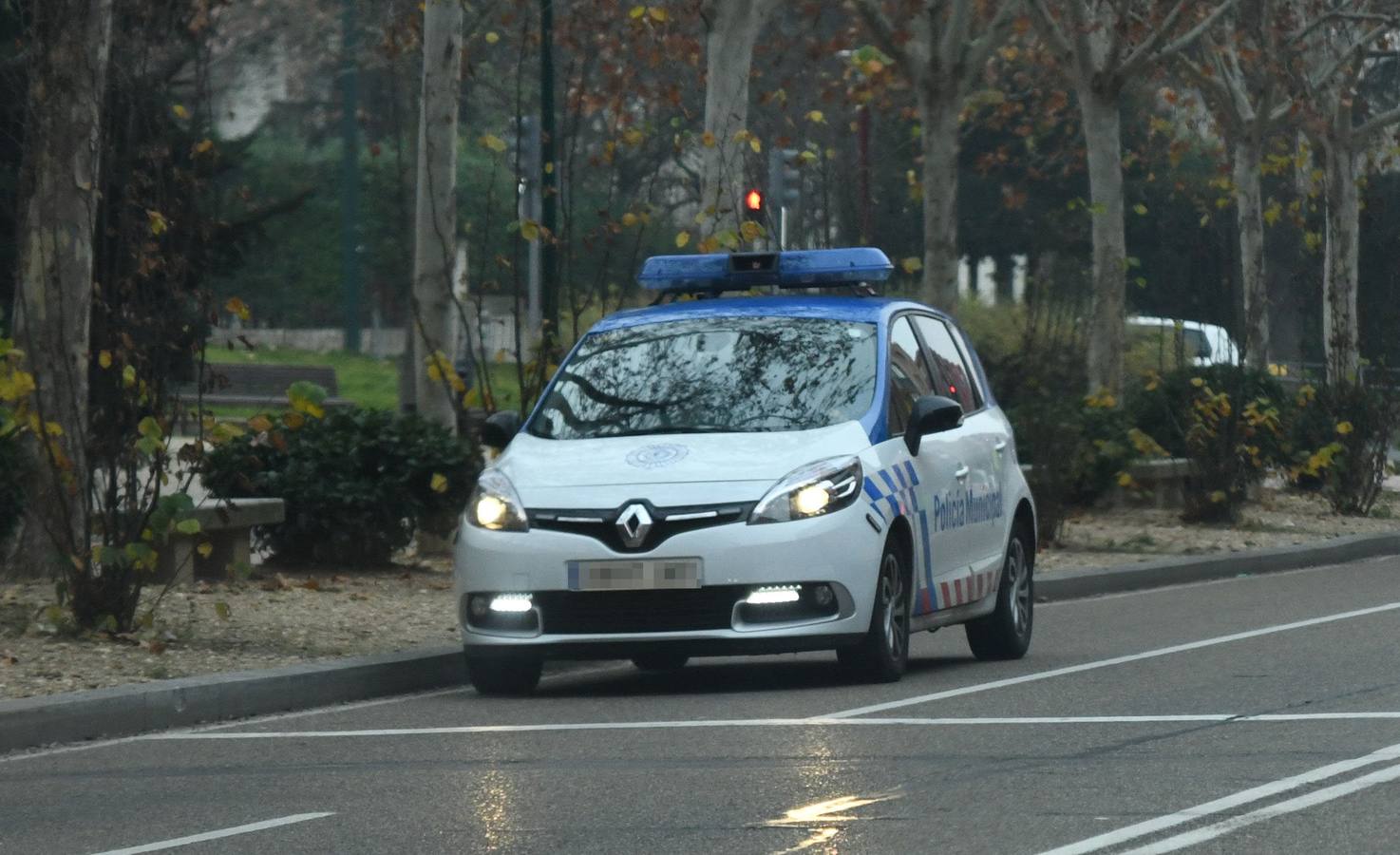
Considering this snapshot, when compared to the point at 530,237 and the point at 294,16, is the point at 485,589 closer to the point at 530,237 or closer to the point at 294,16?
the point at 530,237

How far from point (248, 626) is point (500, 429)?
2138mm

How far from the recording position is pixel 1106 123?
26719mm

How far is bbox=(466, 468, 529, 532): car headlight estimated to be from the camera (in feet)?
37.6

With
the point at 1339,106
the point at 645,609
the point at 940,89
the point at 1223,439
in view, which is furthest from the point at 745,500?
the point at 1339,106

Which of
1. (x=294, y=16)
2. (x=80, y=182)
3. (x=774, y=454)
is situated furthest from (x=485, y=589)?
(x=294, y=16)

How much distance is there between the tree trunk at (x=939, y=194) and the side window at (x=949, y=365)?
374 inches

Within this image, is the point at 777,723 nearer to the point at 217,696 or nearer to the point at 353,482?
the point at 217,696

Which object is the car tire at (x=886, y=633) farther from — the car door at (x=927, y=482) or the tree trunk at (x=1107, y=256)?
the tree trunk at (x=1107, y=256)

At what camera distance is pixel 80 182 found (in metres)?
14.0

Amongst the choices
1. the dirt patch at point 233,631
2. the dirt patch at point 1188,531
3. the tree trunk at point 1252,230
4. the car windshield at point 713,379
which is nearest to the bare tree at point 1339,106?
the tree trunk at point 1252,230

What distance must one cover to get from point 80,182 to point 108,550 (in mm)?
2250

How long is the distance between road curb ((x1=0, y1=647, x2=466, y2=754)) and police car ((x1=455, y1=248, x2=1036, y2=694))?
0.55 metres

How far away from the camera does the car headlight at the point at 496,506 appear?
37.6ft

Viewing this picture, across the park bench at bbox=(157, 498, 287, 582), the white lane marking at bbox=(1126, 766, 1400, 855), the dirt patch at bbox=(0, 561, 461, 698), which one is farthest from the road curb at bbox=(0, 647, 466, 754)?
the white lane marking at bbox=(1126, 766, 1400, 855)
